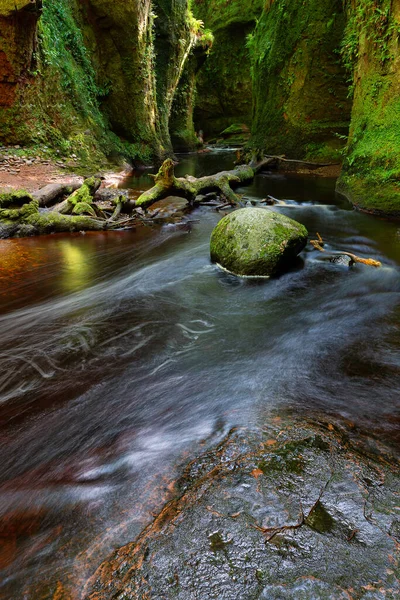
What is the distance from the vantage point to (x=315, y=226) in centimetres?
779

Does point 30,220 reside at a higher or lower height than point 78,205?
lower

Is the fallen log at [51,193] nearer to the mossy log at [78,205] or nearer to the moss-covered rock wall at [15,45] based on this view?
the mossy log at [78,205]

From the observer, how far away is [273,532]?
144 cm

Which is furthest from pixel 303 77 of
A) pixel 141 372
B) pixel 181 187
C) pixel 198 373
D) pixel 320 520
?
pixel 320 520

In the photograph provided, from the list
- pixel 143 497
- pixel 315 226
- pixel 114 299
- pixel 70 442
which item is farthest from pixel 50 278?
pixel 315 226

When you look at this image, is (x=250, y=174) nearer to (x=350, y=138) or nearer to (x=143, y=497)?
(x=350, y=138)

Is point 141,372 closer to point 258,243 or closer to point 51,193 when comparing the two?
point 258,243

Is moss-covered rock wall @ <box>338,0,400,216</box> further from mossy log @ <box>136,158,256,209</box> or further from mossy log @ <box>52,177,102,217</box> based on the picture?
mossy log @ <box>52,177,102,217</box>

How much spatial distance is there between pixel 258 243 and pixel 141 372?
2.84 m

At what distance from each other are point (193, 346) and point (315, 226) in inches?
219

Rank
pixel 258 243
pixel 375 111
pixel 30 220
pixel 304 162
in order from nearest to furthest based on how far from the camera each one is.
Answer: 1. pixel 258 243
2. pixel 30 220
3. pixel 375 111
4. pixel 304 162

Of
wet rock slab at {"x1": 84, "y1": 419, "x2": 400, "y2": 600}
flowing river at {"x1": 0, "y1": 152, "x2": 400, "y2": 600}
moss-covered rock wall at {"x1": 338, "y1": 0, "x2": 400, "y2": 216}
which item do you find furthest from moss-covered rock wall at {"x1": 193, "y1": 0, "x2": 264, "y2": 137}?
wet rock slab at {"x1": 84, "y1": 419, "x2": 400, "y2": 600}

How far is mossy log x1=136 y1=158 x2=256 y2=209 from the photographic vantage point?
813 cm

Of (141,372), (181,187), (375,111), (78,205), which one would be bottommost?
(141,372)
